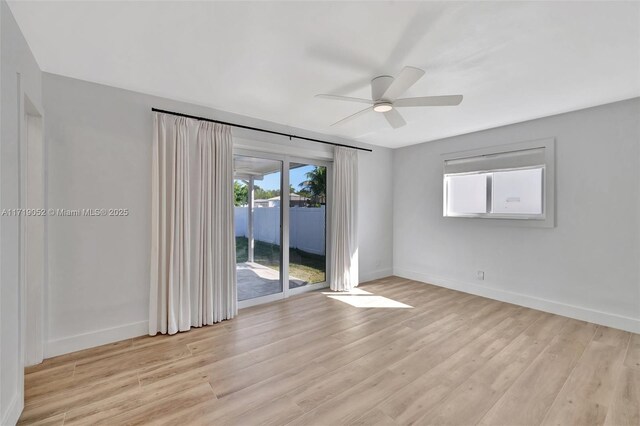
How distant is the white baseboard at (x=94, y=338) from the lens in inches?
97.4

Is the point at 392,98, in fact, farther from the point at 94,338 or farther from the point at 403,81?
the point at 94,338

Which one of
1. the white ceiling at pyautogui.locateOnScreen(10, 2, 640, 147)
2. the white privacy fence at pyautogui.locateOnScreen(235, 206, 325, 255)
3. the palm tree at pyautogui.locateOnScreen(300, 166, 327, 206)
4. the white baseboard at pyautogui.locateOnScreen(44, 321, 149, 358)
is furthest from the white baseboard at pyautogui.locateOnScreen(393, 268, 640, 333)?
the white baseboard at pyautogui.locateOnScreen(44, 321, 149, 358)

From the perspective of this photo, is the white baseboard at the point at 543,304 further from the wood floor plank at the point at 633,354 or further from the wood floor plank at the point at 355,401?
the wood floor plank at the point at 355,401

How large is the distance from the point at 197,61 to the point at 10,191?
1.55 m

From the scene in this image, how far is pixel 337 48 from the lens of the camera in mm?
2088

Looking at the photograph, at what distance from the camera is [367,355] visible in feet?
8.29

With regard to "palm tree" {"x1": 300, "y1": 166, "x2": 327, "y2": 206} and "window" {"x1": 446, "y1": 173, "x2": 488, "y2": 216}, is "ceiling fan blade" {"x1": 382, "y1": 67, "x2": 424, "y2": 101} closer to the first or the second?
"palm tree" {"x1": 300, "y1": 166, "x2": 327, "y2": 206}

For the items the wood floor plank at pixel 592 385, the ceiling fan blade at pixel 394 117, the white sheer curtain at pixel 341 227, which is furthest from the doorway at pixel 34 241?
the wood floor plank at pixel 592 385

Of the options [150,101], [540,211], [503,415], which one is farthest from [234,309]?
[540,211]

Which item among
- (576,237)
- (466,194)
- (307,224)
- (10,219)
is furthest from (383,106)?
(576,237)

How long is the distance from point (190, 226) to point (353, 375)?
2245 millimetres

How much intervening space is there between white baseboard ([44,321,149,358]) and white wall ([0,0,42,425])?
78 cm

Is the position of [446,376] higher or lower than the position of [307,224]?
lower

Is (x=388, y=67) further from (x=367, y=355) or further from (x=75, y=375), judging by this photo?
(x=75, y=375)
